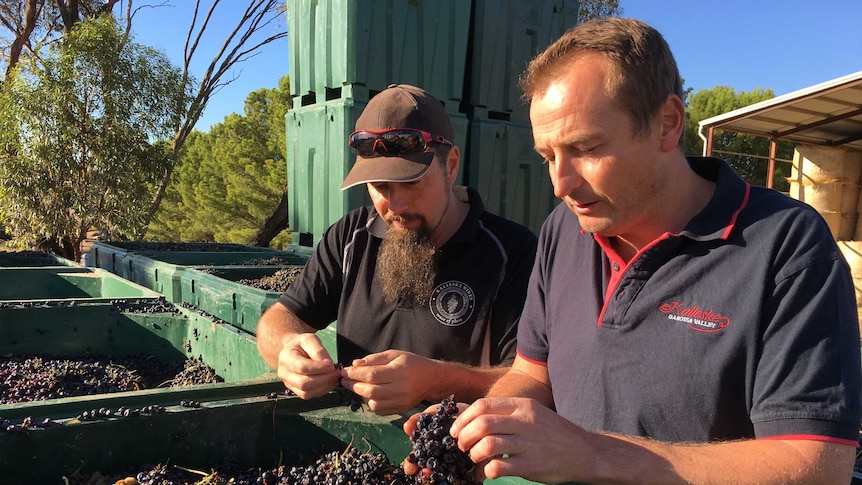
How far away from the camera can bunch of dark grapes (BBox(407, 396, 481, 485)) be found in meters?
1.28

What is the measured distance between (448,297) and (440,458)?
1050mm

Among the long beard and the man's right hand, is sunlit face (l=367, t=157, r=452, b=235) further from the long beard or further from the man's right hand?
the man's right hand

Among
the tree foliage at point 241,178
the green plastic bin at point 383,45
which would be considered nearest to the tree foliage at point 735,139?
the tree foliage at point 241,178

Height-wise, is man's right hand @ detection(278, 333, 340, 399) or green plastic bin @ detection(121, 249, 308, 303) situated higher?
man's right hand @ detection(278, 333, 340, 399)

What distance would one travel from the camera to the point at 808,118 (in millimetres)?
10547

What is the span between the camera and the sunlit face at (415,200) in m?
2.35

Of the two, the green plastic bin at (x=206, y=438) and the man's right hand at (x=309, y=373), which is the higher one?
the man's right hand at (x=309, y=373)

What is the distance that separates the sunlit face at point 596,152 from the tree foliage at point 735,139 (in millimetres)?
22387

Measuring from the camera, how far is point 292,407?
1.78 meters

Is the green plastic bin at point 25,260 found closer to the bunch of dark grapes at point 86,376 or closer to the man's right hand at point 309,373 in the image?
the bunch of dark grapes at point 86,376

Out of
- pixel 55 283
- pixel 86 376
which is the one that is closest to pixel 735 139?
pixel 55 283

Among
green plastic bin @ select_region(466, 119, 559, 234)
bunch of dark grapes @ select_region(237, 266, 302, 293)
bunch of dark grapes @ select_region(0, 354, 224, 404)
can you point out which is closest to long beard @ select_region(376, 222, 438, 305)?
bunch of dark grapes @ select_region(0, 354, 224, 404)

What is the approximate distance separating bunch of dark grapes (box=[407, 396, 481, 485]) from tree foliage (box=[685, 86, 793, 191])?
22887 mm

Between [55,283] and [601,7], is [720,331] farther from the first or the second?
[601,7]
